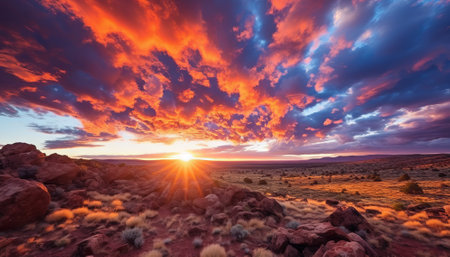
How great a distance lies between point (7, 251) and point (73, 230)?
8.65 feet

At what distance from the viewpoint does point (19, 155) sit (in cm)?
1642

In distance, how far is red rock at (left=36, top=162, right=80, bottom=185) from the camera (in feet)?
50.7

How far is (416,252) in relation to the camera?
26.3 feet

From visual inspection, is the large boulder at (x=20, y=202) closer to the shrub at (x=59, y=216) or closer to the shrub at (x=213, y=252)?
the shrub at (x=59, y=216)

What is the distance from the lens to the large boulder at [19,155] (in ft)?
51.1

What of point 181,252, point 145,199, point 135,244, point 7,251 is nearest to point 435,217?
point 181,252

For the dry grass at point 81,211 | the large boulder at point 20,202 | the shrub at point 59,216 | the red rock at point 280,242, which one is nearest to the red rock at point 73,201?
the dry grass at point 81,211

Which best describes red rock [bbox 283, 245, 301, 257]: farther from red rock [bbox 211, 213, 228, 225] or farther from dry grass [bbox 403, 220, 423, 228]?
dry grass [bbox 403, 220, 423, 228]

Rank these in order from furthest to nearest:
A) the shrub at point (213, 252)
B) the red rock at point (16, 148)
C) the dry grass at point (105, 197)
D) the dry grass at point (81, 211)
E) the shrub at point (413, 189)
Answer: the shrub at point (413, 189) < the red rock at point (16, 148) < the dry grass at point (105, 197) < the dry grass at point (81, 211) < the shrub at point (213, 252)

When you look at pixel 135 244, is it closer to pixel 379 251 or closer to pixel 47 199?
pixel 47 199

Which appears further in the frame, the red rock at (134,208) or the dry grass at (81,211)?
the red rock at (134,208)

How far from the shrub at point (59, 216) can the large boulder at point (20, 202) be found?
676 millimetres

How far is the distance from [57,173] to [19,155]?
168 inches

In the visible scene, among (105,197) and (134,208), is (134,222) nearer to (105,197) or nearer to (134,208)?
(134,208)
